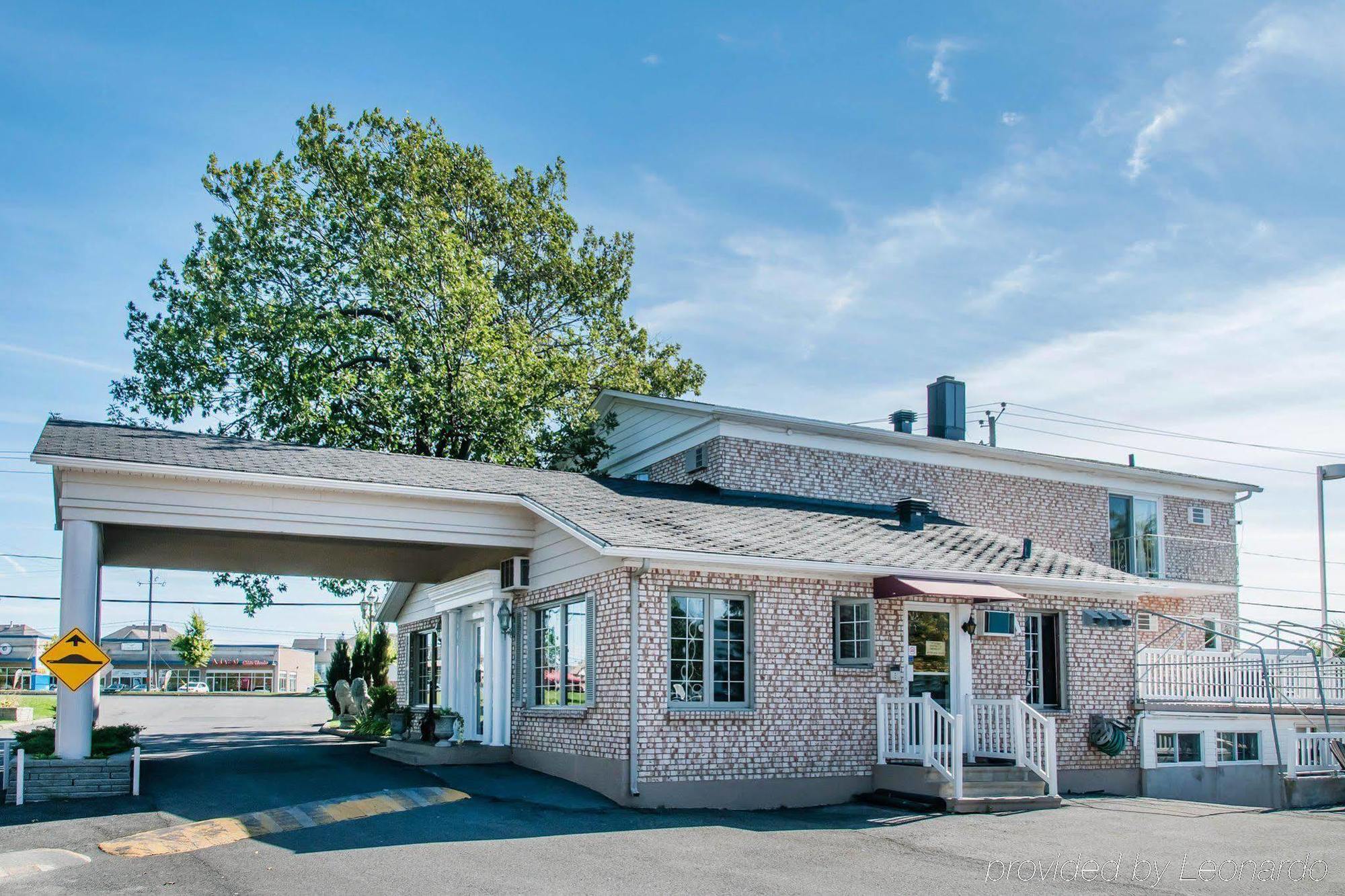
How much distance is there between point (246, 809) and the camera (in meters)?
12.8

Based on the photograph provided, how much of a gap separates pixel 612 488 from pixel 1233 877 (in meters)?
10.7

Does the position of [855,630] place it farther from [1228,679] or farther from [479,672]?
[1228,679]

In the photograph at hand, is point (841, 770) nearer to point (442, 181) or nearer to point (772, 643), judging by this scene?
point (772, 643)

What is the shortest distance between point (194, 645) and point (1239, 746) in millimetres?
71755

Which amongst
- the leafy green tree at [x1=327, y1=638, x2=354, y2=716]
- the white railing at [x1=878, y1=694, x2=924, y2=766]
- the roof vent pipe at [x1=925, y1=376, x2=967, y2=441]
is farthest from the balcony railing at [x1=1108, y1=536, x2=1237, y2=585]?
the leafy green tree at [x1=327, y1=638, x2=354, y2=716]

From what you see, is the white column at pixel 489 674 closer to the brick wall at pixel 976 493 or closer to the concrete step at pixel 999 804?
the brick wall at pixel 976 493

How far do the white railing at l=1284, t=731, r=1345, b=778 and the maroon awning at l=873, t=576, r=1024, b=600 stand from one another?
17.6 feet

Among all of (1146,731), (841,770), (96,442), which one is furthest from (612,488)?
(1146,731)

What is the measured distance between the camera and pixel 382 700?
89.4 feet

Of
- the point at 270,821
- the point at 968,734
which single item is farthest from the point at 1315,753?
the point at 270,821

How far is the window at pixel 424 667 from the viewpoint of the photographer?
22.2 m

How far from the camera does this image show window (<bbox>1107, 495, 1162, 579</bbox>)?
82.3 feet

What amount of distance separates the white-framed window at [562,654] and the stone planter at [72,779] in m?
5.39

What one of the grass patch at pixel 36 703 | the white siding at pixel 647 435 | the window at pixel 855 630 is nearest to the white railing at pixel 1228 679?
the window at pixel 855 630
